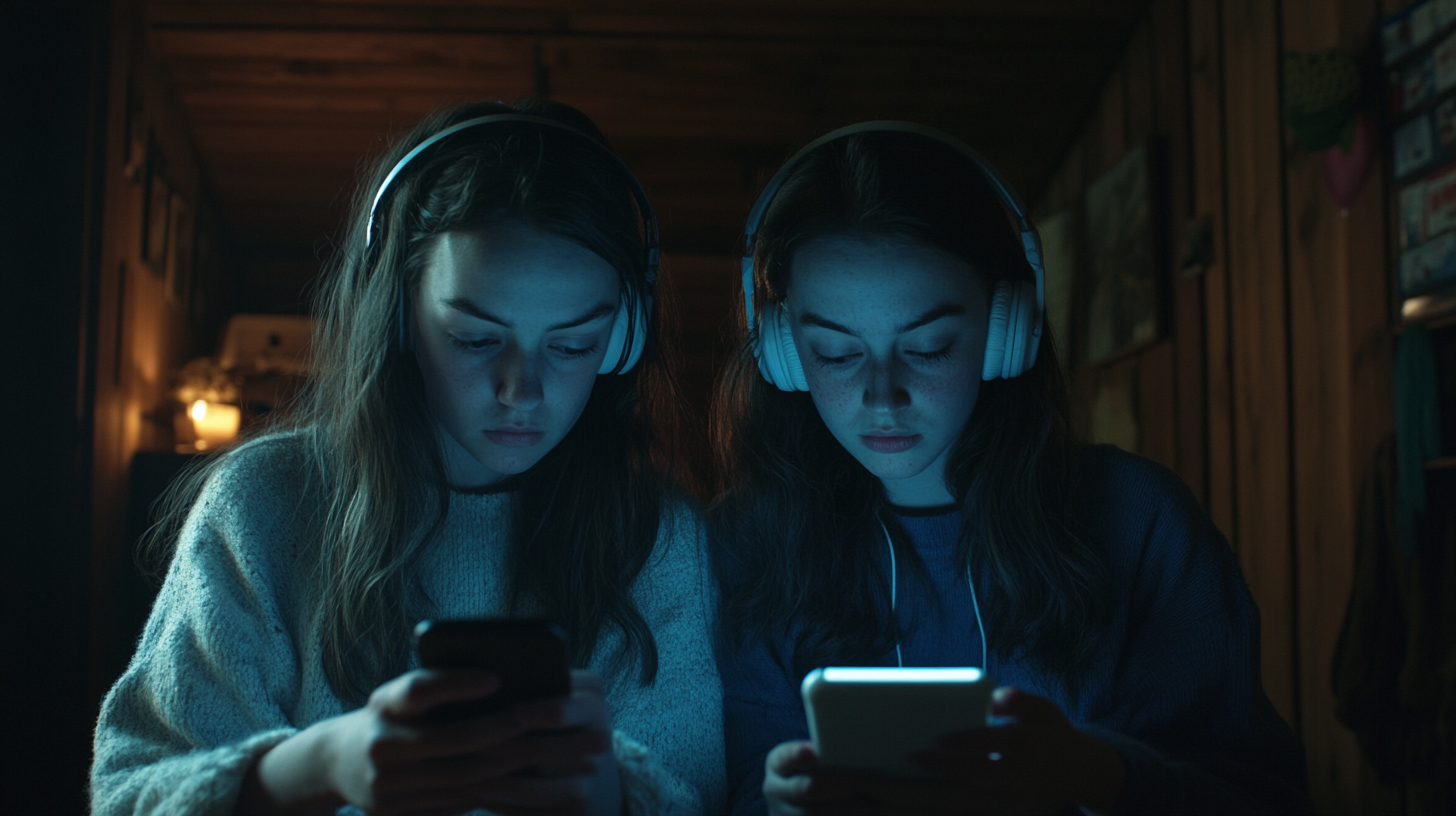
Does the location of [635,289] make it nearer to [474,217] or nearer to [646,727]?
[474,217]

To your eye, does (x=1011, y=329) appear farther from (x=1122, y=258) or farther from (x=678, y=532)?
(x=1122, y=258)

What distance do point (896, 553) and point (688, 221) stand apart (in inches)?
159

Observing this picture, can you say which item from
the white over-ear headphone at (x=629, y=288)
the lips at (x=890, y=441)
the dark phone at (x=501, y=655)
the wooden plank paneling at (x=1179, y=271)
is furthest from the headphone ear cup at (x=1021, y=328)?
the wooden plank paneling at (x=1179, y=271)

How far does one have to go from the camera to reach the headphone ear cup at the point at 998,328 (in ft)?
4.34

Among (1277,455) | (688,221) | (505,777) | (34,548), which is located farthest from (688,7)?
(505,777)

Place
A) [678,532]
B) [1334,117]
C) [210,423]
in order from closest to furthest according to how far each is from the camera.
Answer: [678,532], [1334,117], [210,423]

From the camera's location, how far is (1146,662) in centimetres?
130

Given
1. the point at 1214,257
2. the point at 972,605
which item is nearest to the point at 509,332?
the point at 972,605

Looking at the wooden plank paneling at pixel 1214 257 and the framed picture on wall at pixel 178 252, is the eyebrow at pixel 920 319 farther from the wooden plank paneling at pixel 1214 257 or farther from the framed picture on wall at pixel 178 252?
the framed picture on wall at pixel 178 252

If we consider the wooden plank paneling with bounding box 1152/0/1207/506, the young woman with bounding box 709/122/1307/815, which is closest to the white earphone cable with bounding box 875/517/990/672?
the young woman with bounding box 709/122/1307/815

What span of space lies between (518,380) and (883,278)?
46 centimetres

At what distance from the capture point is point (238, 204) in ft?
16.5

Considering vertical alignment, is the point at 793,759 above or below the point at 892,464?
below

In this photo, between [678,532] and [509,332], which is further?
[678,532]
